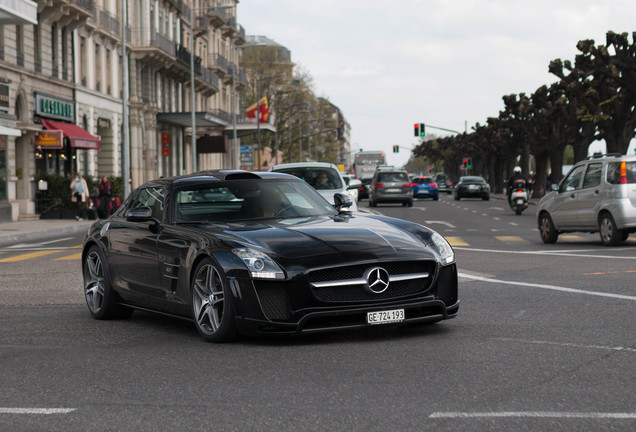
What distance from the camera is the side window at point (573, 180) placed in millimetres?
20250

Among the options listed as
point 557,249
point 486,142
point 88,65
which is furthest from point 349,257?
point 486,142

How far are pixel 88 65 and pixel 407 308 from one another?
41869mm

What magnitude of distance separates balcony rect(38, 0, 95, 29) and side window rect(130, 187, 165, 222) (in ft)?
108

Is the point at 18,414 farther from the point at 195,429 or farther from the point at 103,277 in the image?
the point at 103,277

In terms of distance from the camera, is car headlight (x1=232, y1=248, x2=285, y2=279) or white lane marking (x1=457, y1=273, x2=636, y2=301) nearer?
car headlight (x1=232, y1=248, x2=285, y2=279)

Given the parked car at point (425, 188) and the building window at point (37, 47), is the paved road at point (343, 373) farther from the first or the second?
the parked car at point (425, 188)

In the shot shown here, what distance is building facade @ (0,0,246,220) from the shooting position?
38.7 meters

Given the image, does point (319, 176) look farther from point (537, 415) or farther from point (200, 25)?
point (200, 25)

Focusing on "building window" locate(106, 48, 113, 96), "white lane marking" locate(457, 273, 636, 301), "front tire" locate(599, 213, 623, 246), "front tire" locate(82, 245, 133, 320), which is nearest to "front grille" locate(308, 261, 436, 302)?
"front tire" locate(82, 245, 133, 320)

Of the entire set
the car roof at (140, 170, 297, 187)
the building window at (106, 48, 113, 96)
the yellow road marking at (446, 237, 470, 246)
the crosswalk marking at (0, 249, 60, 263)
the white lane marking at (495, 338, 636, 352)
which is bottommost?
the crosswalk marking at (0, 249, 60, 263)

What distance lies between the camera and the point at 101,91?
4962 centimetres

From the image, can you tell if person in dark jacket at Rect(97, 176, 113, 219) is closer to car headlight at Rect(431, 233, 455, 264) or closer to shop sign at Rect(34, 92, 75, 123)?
shop sign at Rect(34, 92, 75, 123)

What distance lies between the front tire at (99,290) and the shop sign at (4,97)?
28.2 m

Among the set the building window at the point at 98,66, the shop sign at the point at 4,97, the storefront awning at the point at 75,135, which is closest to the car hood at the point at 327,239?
the shop sign at the point at 4,97
